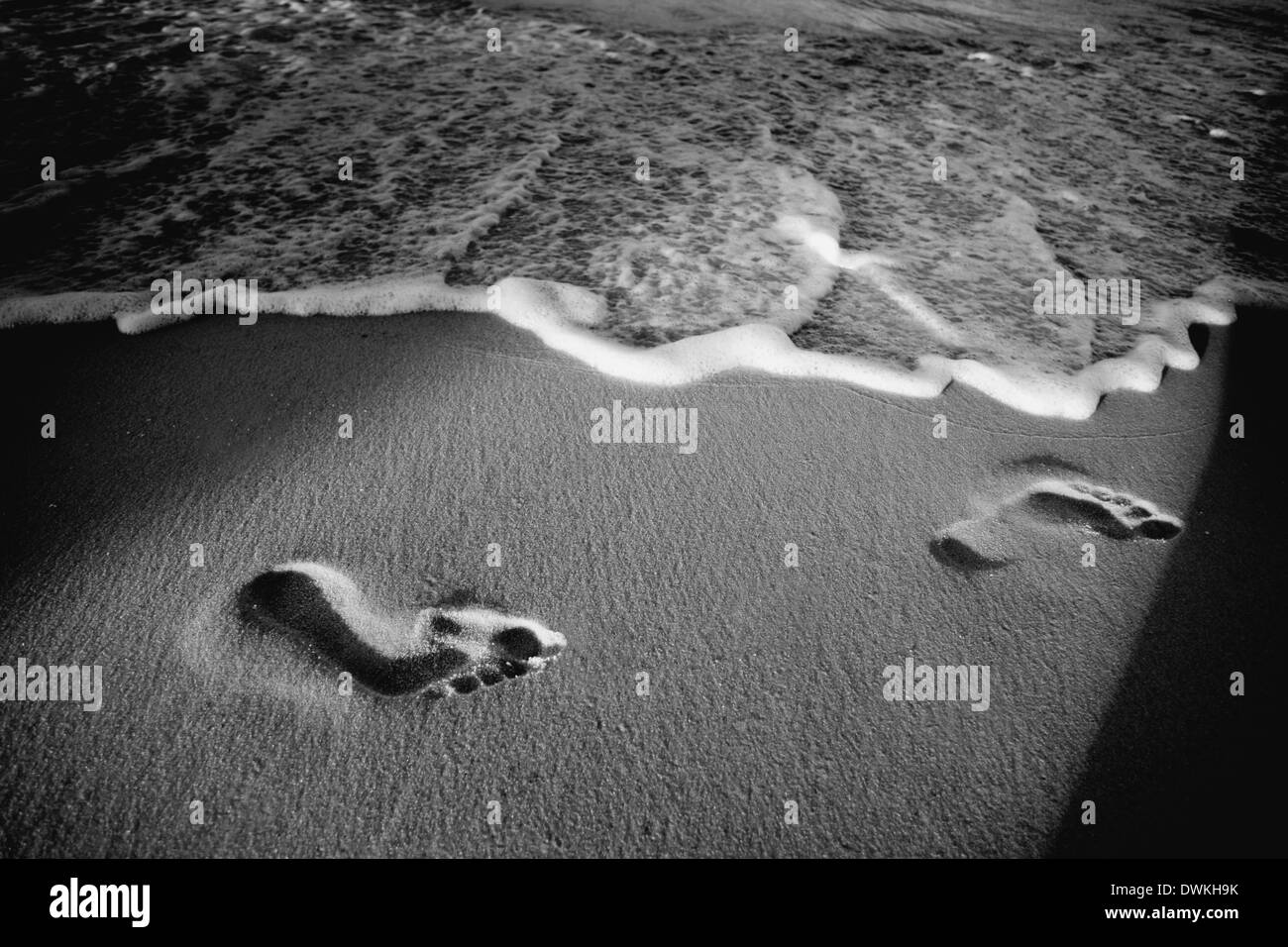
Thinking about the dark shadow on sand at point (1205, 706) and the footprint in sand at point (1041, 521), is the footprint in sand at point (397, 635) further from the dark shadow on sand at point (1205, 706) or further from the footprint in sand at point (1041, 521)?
the dark shadow on sand at point (1205, 706)

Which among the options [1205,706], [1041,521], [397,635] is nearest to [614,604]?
[397,635]

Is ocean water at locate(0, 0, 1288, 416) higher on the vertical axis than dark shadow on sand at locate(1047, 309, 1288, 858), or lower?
higher

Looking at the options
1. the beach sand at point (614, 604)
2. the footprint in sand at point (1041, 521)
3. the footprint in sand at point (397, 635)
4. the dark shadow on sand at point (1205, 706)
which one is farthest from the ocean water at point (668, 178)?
the footprint in sand at point (397, 635)

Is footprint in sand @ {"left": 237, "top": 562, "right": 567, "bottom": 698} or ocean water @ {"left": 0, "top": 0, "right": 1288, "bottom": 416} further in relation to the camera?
ocean water @ {"left": 0, "top": 0, "right": 1288, "bottom": 416}

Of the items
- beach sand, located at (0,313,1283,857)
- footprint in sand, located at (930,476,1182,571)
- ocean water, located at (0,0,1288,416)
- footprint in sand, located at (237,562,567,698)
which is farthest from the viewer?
ocean water, located at (0,0,1288,416)

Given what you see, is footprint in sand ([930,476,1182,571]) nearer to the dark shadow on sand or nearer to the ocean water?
the dark shadow on sand

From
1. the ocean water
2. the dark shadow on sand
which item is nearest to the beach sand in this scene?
the dark shadow on sand
